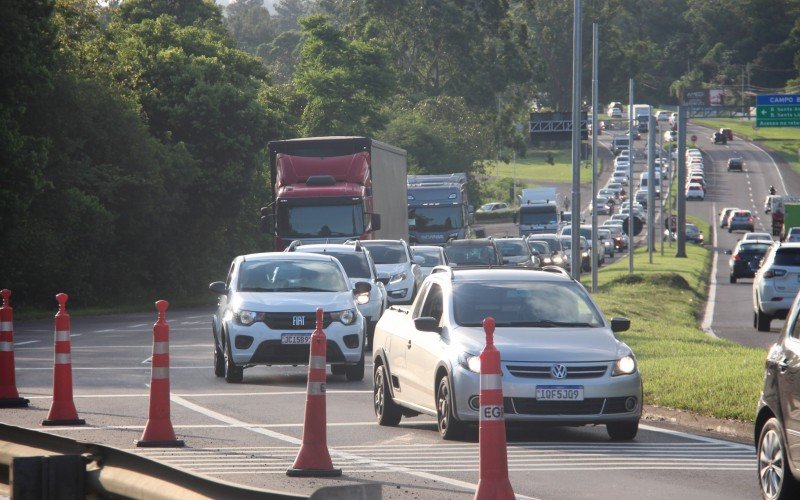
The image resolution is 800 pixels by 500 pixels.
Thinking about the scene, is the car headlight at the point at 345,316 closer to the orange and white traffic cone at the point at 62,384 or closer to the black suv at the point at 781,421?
the orange and white traffic cone at the point at 62,384

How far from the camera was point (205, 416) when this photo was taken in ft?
50.8

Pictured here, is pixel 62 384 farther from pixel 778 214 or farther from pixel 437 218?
pixel 778 214

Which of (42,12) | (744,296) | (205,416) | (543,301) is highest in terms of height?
(42,12)

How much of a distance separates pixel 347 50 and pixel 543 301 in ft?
243

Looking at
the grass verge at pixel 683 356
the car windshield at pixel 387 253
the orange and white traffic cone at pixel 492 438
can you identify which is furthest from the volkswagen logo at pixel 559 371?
the car windshield at pixel 387 253

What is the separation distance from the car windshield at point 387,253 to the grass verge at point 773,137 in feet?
397

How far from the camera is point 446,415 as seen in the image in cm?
1339

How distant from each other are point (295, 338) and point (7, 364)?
16.1 ft

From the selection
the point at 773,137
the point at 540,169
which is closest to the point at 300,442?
the point at 540,169

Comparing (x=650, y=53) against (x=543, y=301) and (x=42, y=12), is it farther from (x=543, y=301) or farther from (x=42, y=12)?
(x=543, y=301)

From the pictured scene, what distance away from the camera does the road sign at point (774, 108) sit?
49906mm

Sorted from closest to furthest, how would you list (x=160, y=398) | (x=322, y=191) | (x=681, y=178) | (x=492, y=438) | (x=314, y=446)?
(x=492, y=438) → (x=314, y=446) → (x=160, y=398) → (x=322, y=191) → (x=681, y=178)

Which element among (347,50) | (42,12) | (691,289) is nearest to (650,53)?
(347,50)

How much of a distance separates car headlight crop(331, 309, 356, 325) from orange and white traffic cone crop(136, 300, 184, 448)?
805 centimetres
